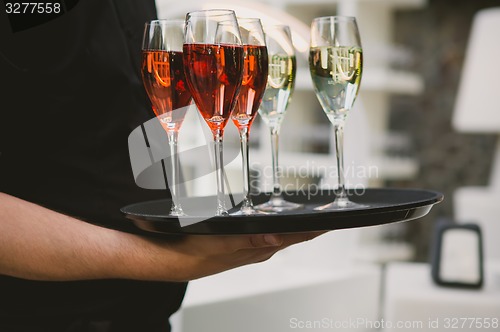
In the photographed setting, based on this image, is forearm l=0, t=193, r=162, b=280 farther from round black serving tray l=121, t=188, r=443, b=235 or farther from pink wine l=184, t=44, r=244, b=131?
pink wine l=184, t=44, r=244, b=131

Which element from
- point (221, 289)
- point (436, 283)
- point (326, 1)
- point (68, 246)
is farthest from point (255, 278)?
point (326, 1)

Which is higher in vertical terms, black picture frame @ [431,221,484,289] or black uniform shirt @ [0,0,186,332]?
black uniform shirt @ [0,0,186,332]

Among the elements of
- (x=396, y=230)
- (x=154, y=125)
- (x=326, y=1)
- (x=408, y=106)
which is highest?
(x=326, y=1)

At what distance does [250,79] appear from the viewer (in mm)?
804

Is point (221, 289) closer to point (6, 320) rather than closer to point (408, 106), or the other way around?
point (6, 320)

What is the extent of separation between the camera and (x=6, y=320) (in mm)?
947

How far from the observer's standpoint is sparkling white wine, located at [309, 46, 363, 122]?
2.97 ft

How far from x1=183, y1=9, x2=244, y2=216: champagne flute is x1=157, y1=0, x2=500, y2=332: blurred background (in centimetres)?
25

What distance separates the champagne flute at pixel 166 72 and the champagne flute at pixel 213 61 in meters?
0.03

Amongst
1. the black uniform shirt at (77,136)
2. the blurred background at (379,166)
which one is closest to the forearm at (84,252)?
the black uniform shirt at (77,136)

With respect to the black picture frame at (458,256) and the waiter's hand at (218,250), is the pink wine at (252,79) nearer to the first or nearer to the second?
the waiter's hand at (218,250)

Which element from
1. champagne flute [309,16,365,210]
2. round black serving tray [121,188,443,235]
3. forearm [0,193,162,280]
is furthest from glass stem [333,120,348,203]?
forearm [0,193,162,280]

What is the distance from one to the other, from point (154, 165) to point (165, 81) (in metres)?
0.24

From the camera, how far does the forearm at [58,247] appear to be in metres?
0.82
